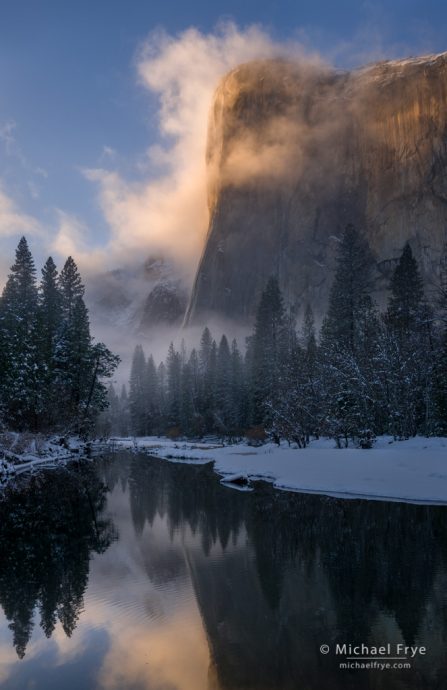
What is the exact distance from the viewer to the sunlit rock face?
97188mm

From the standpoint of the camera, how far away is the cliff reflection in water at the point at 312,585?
6508 mm

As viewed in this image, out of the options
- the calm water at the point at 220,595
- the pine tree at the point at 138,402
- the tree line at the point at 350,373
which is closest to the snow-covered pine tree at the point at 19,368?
the tree line at the point at 350,373

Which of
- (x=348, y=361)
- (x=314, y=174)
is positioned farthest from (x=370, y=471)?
(x=314, y=174)

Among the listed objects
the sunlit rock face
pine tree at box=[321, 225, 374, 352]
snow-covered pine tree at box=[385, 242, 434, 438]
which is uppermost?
the sunlit rock face

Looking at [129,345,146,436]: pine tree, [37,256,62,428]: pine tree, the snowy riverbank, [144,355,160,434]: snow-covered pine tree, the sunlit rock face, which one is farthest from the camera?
the sunlit rock face

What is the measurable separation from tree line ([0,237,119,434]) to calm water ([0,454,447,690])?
22.7 meters

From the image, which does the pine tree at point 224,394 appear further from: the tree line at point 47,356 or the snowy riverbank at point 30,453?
the snowy riverbank at point 30,453

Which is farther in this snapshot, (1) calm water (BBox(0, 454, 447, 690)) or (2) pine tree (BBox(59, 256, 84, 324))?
(2) pine tree (BBox(59, 256, 84, 324))

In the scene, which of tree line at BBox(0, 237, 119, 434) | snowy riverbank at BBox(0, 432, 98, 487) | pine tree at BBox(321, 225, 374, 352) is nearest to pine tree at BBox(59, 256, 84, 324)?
tree line at BBox(0, 237, 119, 434)

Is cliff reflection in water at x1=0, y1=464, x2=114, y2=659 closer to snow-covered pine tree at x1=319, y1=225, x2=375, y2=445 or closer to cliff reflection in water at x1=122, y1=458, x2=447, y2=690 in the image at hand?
cliff reflection in water at x1=122, y1=458, x2=447, y2=690

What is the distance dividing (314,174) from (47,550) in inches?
4670

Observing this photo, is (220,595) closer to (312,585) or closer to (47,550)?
(312,585)

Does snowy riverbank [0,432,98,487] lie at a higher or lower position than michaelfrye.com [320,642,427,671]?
higher

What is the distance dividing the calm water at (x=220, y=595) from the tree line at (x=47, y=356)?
22.7 m
